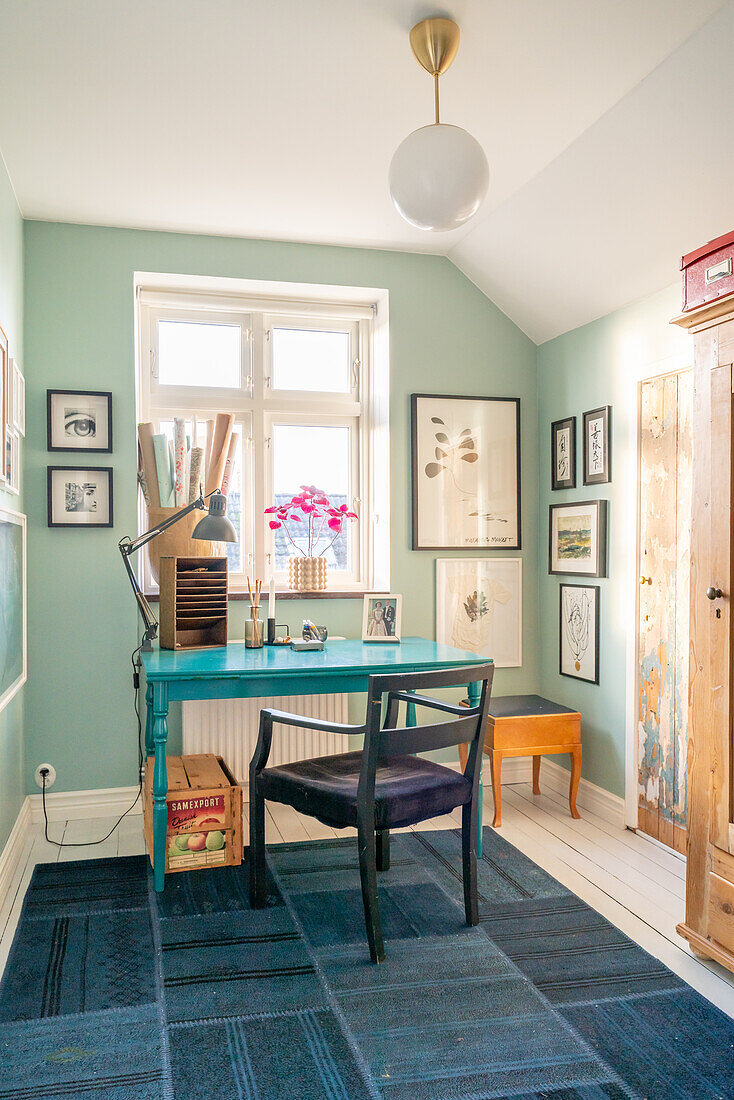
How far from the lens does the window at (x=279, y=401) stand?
4.04m

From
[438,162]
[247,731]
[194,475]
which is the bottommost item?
[247,731]

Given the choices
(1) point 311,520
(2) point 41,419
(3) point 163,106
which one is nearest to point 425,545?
(1) point 311,520

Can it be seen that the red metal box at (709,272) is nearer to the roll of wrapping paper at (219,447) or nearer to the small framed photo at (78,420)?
the roll of wrapping paper at (219,447)

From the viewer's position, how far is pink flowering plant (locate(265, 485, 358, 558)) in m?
3.94

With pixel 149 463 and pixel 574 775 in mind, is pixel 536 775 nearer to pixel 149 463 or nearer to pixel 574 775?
pixel 574 775

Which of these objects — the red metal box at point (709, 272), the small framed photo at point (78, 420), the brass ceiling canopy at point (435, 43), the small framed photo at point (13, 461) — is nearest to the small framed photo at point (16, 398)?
the small framed photo at point (13, 461)

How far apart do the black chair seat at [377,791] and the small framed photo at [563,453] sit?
173cm

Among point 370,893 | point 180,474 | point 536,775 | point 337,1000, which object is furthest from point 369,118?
point 536,775

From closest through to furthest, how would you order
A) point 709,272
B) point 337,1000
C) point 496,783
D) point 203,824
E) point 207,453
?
point 337,1000 → point 709,272 → point 203,824 → point 496,783 → point 207,453

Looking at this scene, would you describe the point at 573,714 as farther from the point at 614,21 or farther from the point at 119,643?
the point at 614,21

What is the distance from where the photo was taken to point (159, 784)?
2.85m

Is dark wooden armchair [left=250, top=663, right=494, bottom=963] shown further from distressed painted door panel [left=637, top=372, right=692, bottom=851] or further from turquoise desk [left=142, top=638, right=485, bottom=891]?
distressed painted door panel [left=637, top=372, right=692, bottom=851]

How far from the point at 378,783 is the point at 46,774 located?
1783 millimetres

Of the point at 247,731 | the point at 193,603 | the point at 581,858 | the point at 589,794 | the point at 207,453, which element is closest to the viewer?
the point at 581,858
